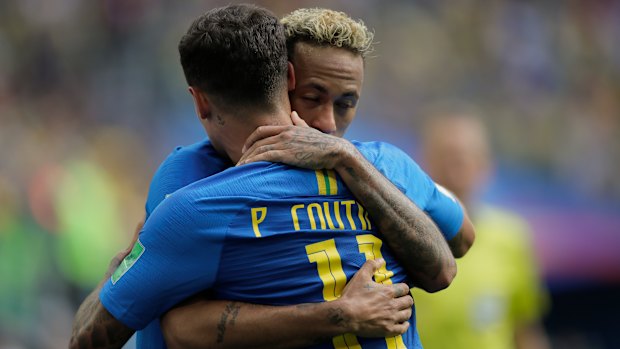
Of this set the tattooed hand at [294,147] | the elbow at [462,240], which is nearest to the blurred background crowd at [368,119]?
the elbow at [462,240]

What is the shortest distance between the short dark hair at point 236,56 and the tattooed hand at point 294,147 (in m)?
0.11

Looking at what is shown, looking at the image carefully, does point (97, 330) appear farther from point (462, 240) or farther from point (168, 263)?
point (462, 240)

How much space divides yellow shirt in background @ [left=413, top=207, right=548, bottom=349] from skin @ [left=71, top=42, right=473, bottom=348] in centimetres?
261

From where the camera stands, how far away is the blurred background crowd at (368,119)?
897 cm

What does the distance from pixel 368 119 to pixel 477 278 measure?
480 centimetres

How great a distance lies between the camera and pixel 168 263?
270cm

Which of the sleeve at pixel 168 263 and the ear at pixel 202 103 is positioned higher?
the ear at pixel 202 103

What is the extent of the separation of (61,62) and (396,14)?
389cm

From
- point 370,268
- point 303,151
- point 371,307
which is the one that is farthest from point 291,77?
point 371,307

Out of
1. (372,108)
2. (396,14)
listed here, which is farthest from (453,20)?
(372,108)

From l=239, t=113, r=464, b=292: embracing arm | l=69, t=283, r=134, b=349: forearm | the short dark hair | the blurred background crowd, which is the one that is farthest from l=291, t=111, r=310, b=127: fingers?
the blurred background crowd

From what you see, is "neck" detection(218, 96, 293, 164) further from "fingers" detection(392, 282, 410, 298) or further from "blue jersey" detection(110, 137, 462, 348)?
"fingers" detection(392, 282, 410, 298)

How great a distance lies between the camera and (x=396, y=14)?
11.3m

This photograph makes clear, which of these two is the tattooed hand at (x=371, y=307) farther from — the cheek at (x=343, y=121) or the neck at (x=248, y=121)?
the cheek at (x=343, y=121)
